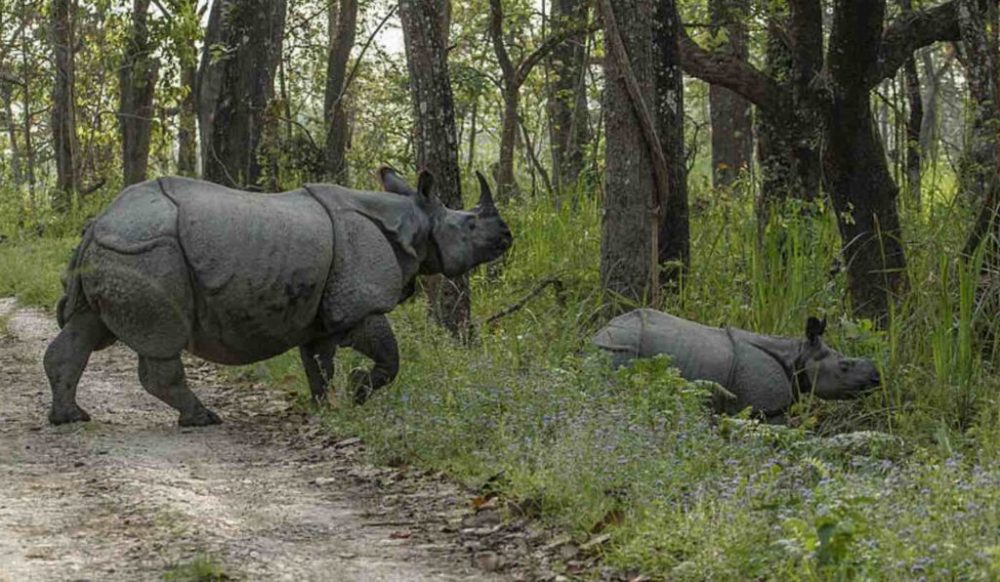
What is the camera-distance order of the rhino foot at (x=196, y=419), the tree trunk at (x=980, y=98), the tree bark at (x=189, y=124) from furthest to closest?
the tree bark at (x=189, y=124) < the tree trunk at (x=980, y=98) < the rhino foot at (x=196, y=419)

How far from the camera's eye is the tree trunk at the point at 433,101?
36.7ft

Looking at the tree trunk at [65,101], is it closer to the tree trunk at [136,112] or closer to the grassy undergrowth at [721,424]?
the tree trunk at [136,112]

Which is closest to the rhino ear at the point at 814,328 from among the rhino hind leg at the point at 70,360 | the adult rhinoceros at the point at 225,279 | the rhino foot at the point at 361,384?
the adult rhinoceros at the point at 225,279

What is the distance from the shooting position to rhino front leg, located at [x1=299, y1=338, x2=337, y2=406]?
31.2 ft

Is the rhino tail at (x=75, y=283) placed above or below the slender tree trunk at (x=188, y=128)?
below

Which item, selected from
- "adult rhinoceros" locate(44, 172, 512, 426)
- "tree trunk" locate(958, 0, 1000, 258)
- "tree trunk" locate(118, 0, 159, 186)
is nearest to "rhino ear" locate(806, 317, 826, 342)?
"tree trunk" locate(958, 0, 1000, 258)

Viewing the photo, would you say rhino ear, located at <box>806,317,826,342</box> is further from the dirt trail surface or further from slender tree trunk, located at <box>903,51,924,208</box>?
the dirt trail surface

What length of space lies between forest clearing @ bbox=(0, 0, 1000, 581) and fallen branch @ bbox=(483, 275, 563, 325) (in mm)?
52

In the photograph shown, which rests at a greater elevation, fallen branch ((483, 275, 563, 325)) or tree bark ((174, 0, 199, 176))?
tree bark ((174, 0, 199, 176))

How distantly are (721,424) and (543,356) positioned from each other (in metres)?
1.82

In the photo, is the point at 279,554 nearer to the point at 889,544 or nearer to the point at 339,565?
the point at 339,565

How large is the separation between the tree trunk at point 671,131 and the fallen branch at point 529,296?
974 millimetres

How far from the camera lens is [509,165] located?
19.4 meters

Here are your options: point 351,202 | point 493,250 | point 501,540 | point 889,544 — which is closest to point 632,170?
point 493,250
